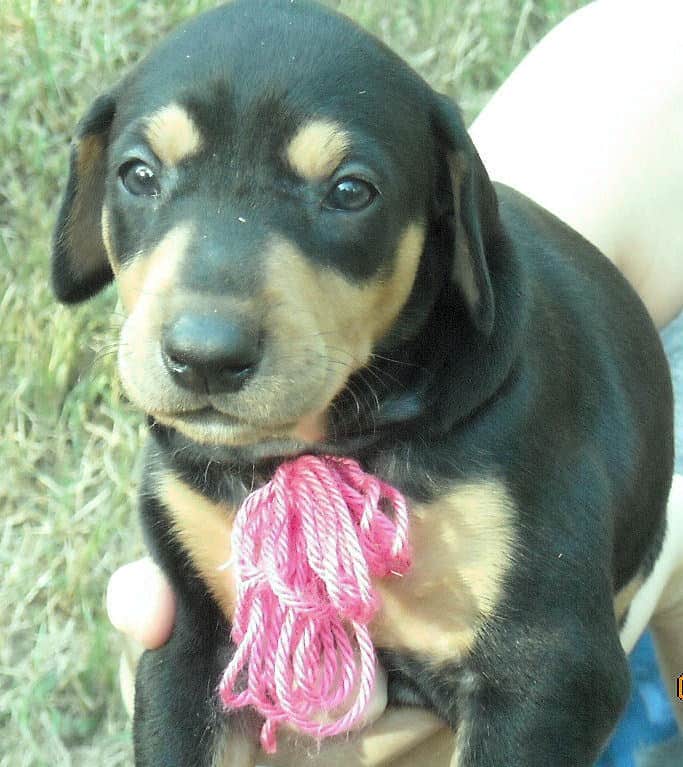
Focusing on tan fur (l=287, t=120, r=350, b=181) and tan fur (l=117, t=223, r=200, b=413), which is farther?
tan fur (l=287, t=120, r=350, b=181)

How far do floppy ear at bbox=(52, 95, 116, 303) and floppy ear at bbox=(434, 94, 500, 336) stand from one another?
76 centimetres

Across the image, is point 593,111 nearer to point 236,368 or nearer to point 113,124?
point 113,124

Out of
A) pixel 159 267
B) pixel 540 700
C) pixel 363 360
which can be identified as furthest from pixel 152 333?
pixel 540 700

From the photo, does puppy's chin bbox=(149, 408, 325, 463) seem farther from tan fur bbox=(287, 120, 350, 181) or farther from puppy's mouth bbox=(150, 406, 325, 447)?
tan fur bbox=(287, 120, 350, 181)

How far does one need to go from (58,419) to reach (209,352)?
301 centimetres

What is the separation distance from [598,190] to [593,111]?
1.07 feet

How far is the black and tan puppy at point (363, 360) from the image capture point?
2.07 meters

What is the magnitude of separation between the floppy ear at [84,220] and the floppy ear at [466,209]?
757mm

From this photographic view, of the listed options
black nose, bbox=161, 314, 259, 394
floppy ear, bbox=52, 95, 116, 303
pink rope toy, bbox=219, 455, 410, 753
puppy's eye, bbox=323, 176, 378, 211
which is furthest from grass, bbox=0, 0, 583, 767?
black nose, bbox=161, 314, 259, 394

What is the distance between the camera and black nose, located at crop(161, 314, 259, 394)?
73.9 inches

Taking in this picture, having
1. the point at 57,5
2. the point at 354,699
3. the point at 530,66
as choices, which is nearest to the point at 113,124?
the point at 354,699

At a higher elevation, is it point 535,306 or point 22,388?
point 535,306

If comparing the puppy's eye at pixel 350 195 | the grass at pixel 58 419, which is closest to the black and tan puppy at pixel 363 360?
Result: the puppy's eye at pixel 350 195

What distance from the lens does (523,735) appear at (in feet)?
7.84
